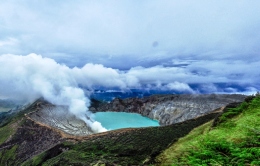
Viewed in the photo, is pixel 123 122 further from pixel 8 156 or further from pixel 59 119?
pixel 8 156

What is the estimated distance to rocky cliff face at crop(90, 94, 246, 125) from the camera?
9086cm

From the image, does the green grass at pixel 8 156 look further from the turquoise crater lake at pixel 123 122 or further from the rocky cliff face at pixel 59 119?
the turquoise crater lake at pixel 123 122

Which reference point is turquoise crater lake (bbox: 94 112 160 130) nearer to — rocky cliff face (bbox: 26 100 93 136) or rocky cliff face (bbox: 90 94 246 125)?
rocky cliff face (bbox: 90 94 246 125)

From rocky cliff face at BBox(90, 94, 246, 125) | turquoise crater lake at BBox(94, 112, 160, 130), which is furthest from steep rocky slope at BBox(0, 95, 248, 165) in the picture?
turquoise crater lake at BBox(94, 112, 160, 130)

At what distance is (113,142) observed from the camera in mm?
42781

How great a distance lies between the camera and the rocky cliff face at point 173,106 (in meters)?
90.9

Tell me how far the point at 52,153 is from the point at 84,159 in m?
18.4

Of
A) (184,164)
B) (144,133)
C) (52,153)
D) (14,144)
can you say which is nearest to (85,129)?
(14,144)

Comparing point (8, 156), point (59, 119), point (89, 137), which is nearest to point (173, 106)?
point (59, 119)

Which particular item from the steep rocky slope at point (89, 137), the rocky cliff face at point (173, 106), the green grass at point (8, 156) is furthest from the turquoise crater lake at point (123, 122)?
the green grass at point (8, 156)

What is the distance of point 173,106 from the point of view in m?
103

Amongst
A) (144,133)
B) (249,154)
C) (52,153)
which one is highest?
(249,154)

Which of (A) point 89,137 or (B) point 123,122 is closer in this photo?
(A) point 89,137

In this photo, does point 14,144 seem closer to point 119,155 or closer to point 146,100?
point 119,155
